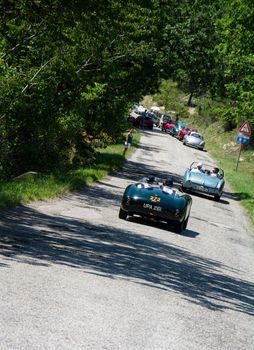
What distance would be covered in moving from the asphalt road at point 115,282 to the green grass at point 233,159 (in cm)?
967

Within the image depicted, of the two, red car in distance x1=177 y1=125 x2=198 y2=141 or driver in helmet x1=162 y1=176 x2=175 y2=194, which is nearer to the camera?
driver in helmet x1=162 y1=176 x2=175 y2=194

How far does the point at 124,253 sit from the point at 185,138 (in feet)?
170

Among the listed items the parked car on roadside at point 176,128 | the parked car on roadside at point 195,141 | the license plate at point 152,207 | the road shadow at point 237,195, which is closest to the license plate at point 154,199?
the license plate at point 152,207

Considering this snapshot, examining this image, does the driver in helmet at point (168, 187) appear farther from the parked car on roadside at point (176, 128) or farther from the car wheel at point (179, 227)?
the parked car on roadside at point (176, 128)

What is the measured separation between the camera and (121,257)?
12266 mm

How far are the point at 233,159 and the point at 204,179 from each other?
91.0ft

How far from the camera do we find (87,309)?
786 cm

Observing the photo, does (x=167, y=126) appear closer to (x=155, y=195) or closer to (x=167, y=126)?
(x=167, y=126)

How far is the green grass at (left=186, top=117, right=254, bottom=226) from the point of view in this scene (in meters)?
33.3

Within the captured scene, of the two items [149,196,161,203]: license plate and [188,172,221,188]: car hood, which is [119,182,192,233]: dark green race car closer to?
[149,196,161,203]: license plate

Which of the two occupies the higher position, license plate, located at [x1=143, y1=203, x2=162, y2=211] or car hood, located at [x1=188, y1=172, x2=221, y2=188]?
car hood, located at [x1=188, y1=172, x2=221, y2=188]

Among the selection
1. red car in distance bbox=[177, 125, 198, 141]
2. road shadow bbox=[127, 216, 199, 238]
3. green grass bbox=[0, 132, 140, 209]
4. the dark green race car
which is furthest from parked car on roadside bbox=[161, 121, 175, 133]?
the dark green race car

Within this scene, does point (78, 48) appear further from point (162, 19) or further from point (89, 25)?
point (89, 25)

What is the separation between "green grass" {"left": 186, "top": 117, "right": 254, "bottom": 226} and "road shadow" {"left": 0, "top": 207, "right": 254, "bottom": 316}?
1118 cm
